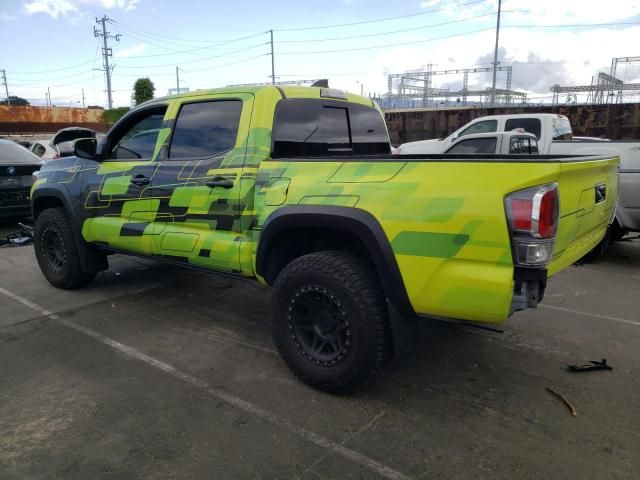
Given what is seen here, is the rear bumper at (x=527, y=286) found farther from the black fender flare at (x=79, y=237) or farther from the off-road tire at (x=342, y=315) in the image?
the black fender flare at (x=79, y=237)

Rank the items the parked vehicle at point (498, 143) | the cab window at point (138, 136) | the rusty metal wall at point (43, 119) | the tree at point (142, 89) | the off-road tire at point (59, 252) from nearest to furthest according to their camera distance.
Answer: the cab window at point (138, 136) → the off-road tire at point (59, 252) → the parked vehicle at point (498, 143) → the rusty metal wall at point (43, 119) → the tree at point (142, 89)

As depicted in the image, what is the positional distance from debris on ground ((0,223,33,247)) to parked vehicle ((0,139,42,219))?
55 centimetres

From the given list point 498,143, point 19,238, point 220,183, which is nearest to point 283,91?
point 220,183

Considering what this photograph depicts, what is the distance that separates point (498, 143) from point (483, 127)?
385cm

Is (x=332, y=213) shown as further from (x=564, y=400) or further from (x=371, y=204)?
(x=564, y=400)

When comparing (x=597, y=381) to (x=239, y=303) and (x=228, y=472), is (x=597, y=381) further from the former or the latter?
(x=239, y=303)

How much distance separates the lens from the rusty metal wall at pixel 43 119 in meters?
36.5

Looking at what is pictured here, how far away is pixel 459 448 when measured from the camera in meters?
2.63

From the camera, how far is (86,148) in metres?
4.75

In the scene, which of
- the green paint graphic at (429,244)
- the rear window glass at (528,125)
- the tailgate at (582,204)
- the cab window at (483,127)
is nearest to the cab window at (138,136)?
the green paint graphic at (429,244)

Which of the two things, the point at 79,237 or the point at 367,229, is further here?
the point at 79,237

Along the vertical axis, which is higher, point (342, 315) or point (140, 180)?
point (140, 180)

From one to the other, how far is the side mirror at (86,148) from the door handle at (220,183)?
1.75 metres

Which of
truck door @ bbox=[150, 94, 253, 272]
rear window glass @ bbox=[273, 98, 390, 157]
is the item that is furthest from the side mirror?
rear window glass @ bbox=[273, 98, 390, 157]
